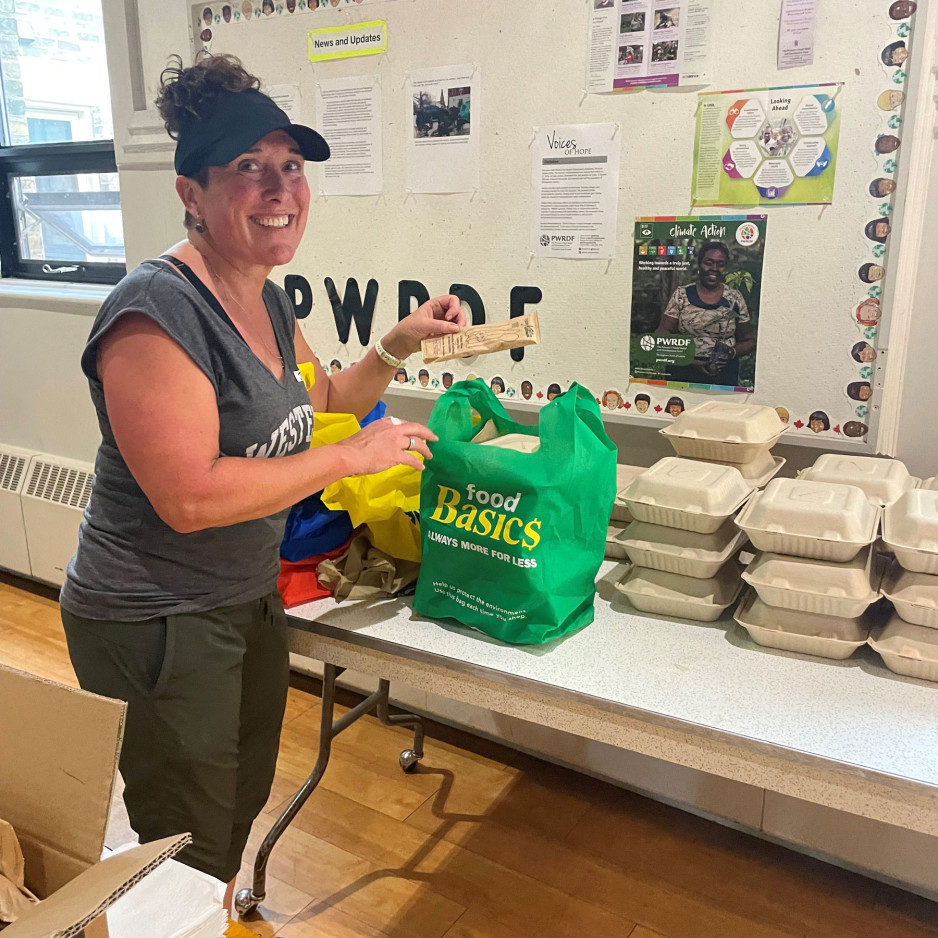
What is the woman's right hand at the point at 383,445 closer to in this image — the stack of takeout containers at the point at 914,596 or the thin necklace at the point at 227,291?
the thin necklace at the point at 227,291

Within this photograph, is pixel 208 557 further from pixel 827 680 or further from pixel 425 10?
pixel 425 10

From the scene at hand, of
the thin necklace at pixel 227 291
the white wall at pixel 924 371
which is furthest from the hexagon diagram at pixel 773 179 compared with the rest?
the thin necklace at pixel 227 291

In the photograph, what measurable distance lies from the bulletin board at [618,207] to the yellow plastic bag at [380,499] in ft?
1.97

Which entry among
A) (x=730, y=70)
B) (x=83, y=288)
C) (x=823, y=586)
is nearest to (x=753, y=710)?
(x=823, y=586)

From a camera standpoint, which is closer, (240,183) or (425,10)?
(240,183)

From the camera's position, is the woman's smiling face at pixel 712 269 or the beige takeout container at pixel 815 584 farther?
the woman's smiling face at pixel 712 269

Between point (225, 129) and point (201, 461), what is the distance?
0.47 m

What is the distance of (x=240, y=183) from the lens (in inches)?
46.7

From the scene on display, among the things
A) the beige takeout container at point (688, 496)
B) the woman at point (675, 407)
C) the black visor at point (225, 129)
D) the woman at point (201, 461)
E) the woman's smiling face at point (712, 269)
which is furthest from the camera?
the woman at point (675, 407)

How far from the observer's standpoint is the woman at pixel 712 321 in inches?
66.6

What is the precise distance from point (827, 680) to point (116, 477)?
3.43ft

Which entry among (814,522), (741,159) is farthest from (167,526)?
(741,159)

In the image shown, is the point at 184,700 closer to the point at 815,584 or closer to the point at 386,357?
the point at 386,357

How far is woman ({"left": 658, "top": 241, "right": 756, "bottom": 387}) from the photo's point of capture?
1690 mm
